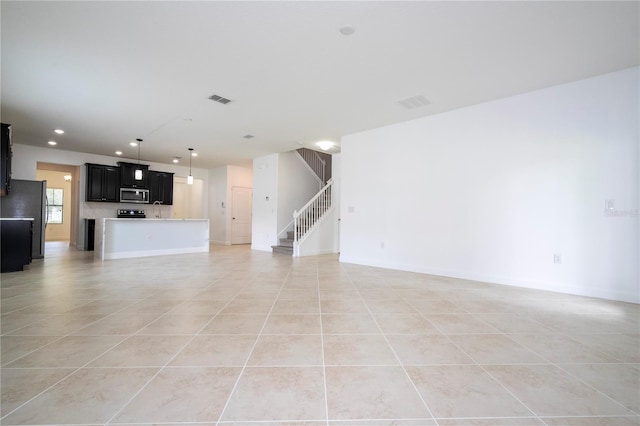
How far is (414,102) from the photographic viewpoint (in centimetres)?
473

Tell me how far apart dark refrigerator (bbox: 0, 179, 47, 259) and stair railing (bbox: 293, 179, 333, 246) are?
6.10 m

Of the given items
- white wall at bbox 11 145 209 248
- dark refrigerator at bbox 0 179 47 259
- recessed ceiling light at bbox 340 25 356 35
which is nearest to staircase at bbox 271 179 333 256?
recessed ceiling light at bbox 340 25 356 35

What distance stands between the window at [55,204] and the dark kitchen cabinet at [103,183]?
508 centimetres

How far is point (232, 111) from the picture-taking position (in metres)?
5.20

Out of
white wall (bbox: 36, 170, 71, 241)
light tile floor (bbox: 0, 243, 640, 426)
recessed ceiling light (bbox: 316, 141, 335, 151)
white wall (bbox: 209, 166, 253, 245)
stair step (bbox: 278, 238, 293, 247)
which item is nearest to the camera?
light tile floor (bbox: 0, 243, 640, 426)

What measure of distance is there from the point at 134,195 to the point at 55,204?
556 centimetres

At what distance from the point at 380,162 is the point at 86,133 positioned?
6873mm

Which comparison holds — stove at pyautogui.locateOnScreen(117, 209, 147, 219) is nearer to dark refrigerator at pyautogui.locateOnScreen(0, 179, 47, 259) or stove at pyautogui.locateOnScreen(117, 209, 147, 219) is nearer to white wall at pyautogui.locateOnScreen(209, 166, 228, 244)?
dark refrigerator at pyautogui.locateOnScreen(0, 179, 47, 259)

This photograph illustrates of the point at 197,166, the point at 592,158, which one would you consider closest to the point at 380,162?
the point at 592,158

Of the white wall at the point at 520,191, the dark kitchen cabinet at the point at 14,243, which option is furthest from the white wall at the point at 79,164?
the white wall at the point at 520,191

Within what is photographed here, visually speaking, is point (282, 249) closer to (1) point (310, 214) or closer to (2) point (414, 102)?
(1) point (310, 214)

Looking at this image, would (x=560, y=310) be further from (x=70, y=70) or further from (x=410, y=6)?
(x=70, y=70)

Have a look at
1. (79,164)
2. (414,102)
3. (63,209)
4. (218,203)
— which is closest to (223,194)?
(218,203)

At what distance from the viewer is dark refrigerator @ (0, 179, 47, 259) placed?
6.52 m
